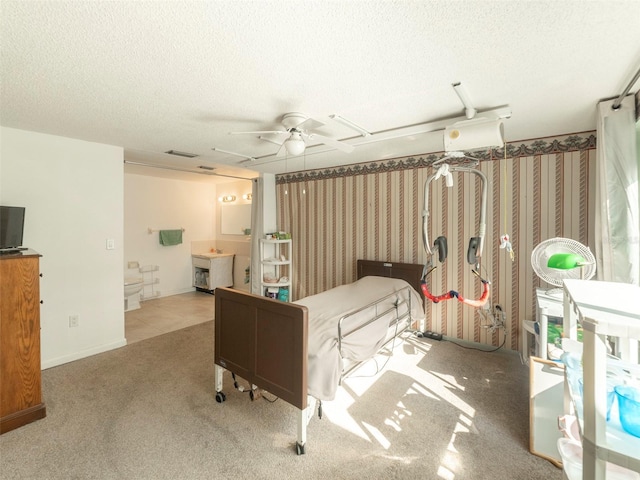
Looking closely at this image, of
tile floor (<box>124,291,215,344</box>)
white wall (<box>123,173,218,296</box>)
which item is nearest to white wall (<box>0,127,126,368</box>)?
tile floor (<box>124,291,215,344</box>)

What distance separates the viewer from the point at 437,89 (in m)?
1.91

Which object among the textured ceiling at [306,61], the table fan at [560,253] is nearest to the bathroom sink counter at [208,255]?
the textured ceiling at [306,61]

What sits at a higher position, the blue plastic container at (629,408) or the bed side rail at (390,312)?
the blue plastic container at (629,408)

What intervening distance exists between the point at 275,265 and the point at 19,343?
324 cm

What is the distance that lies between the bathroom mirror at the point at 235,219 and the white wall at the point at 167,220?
0.42 m

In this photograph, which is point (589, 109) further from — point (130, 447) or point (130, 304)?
point (130, 304)

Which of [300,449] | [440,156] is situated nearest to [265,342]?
[300,449]

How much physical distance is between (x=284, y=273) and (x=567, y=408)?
4.00 metres

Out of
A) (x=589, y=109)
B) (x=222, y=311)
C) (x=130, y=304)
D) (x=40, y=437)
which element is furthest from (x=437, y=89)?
(x=130, y=304)

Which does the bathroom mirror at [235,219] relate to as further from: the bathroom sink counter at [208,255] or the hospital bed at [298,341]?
the hospital bed at [298,341]

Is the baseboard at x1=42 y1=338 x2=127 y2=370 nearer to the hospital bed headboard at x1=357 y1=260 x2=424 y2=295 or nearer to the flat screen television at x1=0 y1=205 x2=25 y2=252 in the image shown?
the flat screen television at x1=0 y1=205 x2=25 y2=252

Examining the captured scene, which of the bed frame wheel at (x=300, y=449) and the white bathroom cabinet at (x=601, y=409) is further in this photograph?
the bed frame wheel at (x=300, y=449)

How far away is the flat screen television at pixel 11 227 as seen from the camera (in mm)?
2400

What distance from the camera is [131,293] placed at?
4715mm
